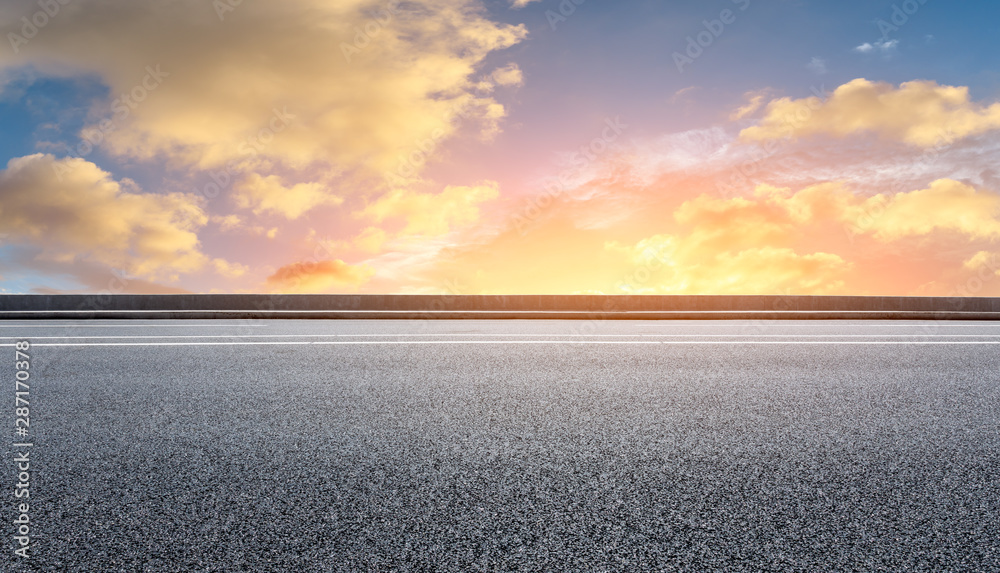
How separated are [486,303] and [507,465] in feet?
47.7

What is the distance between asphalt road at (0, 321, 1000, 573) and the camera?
8.67 ft

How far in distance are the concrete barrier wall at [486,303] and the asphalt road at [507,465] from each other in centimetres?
1021

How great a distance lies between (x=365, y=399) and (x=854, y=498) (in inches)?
161

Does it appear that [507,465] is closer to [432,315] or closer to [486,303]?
[432,315]

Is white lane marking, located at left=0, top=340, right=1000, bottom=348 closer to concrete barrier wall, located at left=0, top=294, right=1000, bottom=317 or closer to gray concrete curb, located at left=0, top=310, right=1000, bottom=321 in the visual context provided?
gray concrete curb, located at left=0, top=310, right=1000, bottom=321

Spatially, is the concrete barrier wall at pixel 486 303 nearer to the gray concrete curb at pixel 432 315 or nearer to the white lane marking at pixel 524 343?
the gray concrete curb at pixel 432 315

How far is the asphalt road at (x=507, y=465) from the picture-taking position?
2.64 meters

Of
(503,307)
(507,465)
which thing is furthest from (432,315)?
(507,465)

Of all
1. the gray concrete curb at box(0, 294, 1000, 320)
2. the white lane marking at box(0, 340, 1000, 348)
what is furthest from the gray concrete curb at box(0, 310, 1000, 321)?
the white lane marking at box(0, 340, 1000, 348)

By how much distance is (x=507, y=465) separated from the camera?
3.72 meters

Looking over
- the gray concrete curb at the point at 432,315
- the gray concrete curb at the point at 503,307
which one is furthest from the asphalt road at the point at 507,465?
the gray concrete curb at the point at 503,307

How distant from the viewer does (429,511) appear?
2.99 metres

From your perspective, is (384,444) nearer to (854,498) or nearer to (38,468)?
(38,468)

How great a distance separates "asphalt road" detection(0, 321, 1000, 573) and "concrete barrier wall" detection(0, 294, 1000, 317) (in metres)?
10.2
